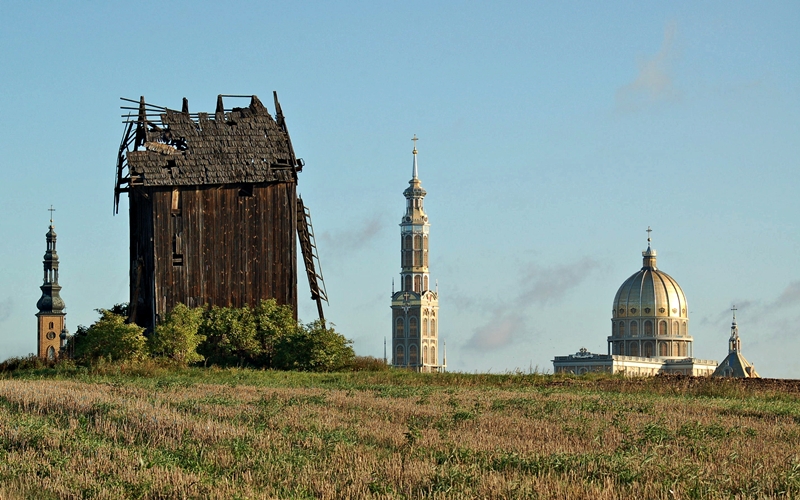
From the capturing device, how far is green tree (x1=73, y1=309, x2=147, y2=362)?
49812mm

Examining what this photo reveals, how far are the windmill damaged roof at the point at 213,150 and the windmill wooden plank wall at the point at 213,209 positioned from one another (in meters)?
0.04

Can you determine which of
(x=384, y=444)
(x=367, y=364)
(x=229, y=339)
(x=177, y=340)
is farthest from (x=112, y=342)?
(x=384, y=444)

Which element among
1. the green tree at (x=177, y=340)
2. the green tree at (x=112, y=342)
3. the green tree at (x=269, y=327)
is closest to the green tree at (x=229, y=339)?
the green tree at (x=269, y=327)

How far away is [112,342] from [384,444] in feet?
102

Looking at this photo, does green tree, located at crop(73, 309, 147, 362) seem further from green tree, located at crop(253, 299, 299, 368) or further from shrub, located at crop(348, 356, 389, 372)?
shrub, located at crop(348, 356, 389, 372)

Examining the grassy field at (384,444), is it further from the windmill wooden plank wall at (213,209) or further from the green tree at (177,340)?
Answer: the windmill wooden plank wall at (213,209)

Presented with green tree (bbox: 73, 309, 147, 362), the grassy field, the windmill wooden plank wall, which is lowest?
the grassy field

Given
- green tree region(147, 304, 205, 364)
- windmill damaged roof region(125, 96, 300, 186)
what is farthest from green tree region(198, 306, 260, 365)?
windmill damaged roof region(125, 96, 300, 186)

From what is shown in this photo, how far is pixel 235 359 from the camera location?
5366 cm

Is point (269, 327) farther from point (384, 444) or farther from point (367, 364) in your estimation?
point (384, 444)

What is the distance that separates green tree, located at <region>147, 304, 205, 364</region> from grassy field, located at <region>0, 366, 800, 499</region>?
15.6m

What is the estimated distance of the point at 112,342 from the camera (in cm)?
5022

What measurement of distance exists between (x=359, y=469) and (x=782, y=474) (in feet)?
18.5

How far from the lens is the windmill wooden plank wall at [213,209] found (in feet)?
182
